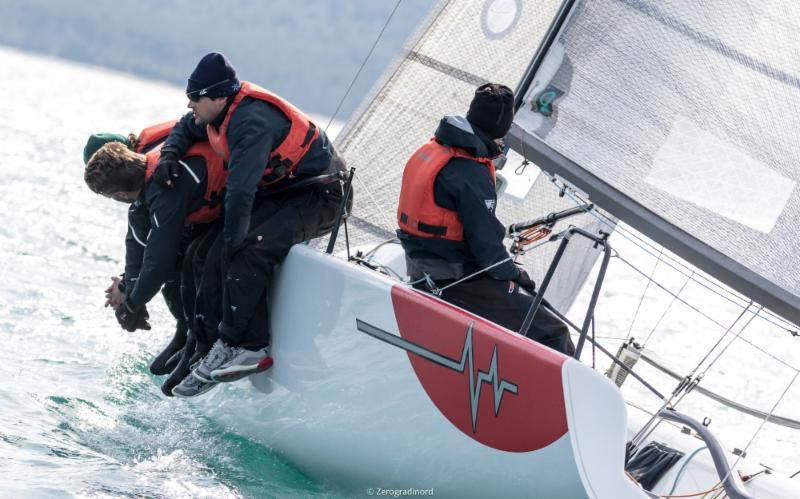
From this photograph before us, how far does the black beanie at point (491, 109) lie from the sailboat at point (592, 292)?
0.16 metres

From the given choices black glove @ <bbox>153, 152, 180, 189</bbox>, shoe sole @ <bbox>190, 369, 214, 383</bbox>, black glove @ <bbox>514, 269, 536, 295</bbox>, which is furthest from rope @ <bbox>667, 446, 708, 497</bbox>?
black glove @ <bbox>153, 152, 180, 189</bbox>

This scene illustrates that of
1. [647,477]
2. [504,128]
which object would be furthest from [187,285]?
[647,477]

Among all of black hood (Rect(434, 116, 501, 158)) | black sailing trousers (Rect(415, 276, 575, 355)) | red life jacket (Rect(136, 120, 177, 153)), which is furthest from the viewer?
red life jacket (Rect(136, 120, 177, 153))

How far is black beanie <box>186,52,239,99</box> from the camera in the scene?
121 inches

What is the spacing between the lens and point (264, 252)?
10.5 ft

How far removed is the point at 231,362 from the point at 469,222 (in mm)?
898

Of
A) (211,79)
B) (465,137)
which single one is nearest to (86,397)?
(211,79)

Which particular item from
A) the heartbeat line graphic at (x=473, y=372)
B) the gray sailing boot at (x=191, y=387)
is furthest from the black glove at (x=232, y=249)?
the heartbeat line graphic at (x=473, y=372)

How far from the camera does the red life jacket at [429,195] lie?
9.47 feet

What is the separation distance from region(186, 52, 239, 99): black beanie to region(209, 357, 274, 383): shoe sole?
82 cm

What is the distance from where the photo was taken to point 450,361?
8.68 feet

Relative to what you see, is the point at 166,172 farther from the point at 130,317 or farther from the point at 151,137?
the point at 130,317

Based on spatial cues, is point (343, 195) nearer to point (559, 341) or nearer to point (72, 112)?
point (559, 341)

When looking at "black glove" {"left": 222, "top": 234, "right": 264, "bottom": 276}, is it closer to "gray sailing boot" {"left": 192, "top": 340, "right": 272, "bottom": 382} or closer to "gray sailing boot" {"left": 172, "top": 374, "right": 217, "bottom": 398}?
"gray sailing boot" {"left": 192, "top": 340, "right": 272, "bottom": 382}
